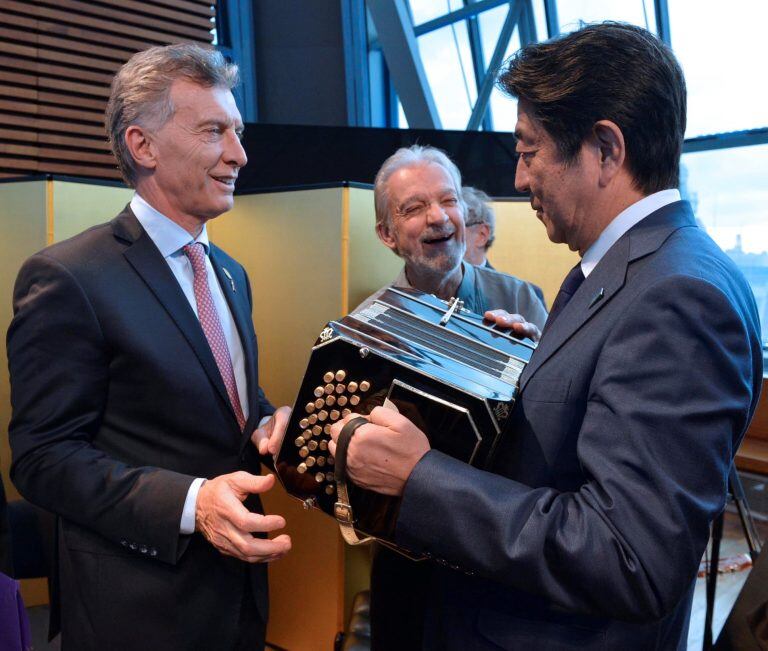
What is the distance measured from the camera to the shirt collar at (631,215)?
45.3 inches

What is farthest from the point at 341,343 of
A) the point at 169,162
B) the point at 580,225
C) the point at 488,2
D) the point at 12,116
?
the point at 488,2

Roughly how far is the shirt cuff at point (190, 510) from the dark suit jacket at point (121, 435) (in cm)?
1

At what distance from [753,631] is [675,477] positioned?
773 mm

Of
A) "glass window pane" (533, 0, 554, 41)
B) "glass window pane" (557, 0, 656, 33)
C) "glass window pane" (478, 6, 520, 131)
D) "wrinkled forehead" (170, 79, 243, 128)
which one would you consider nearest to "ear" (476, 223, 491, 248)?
"wrinkled forehead" (170, 79, 243, 128)

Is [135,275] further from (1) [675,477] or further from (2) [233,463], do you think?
(1) [675,477]

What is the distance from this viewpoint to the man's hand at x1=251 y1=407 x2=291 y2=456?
1616 millimetres

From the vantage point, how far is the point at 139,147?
1731 millimetres

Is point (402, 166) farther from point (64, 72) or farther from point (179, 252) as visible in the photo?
point (64, 72)

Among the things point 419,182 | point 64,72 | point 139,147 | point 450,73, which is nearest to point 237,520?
point 139,147

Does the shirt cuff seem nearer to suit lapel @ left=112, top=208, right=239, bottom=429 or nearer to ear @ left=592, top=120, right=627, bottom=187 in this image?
suit lapel @ left=112, top=208, right=239, bottom=429

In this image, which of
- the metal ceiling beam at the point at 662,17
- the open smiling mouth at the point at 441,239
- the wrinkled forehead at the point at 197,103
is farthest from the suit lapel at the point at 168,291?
the metal ceiling beam at the point at 662,17

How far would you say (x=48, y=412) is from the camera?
4.84 feet

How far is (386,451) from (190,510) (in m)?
0.59

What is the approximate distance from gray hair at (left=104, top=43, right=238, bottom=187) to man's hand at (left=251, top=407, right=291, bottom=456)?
0.70 meters
